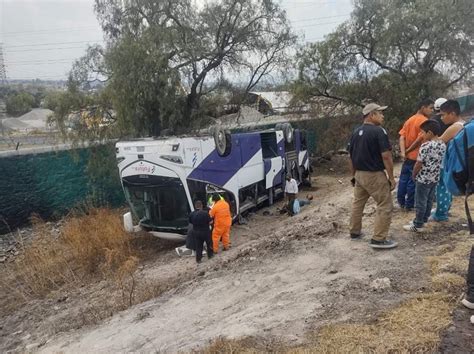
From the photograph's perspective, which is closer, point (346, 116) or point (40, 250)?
point (40, 250)

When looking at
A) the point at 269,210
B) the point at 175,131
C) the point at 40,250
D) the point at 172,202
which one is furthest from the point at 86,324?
the point at 175,131

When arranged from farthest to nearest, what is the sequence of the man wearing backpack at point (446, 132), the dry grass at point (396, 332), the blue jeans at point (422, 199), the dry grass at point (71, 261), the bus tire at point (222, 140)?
the bus tire at point (222, 140) < the dry grass at point (71, 261) < the blue jeans at point (422, 199) < the man wearing backpack at point (446, 132) < the dry grass at point (396, 332)

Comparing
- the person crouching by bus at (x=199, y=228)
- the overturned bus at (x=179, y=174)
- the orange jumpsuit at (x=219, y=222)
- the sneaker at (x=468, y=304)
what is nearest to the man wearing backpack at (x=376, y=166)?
the sneaker at (x=468, y=304)

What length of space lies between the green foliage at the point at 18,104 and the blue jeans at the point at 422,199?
73.7m

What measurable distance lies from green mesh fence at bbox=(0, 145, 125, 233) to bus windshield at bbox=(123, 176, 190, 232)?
5169 mm

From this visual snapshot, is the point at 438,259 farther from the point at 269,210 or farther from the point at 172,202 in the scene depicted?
the point at 269,210

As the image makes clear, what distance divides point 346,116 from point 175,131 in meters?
9.76

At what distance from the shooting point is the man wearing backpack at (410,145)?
6.27 m

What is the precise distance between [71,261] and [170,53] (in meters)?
8.52

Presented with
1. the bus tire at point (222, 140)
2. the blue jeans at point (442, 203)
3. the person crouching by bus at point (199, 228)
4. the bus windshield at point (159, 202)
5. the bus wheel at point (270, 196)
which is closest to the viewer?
the blue jeans at point (442, 203)

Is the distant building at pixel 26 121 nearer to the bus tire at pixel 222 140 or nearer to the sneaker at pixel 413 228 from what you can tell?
the bus tire at pixel 222 140

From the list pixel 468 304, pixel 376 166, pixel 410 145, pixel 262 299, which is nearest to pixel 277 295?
pixel 262 299

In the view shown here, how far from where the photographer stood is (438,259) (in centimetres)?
459

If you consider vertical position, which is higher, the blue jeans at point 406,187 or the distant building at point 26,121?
the distant building at point 26,121
